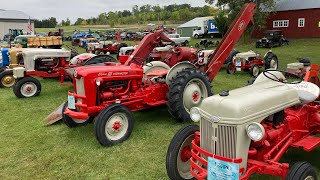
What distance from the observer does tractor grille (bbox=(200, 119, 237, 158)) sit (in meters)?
2.86

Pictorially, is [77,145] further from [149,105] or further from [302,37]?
[302,37]

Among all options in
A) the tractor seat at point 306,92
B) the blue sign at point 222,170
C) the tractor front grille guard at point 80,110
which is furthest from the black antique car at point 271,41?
the blue sign at point 222,170

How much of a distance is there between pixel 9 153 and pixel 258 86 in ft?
12.4

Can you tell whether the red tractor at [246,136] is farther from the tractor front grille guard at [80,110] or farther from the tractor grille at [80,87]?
the tractor grille at [80,87]

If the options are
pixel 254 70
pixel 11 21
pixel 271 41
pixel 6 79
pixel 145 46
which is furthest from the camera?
pixel 11 21

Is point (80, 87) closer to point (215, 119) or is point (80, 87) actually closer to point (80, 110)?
point (80, 110)

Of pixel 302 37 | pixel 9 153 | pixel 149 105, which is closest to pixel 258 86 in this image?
pixel 149 105

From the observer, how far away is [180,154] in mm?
3594

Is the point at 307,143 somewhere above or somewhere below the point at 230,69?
below

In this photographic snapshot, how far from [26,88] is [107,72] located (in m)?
4.61

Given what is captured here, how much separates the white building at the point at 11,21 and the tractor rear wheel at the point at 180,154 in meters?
47.4

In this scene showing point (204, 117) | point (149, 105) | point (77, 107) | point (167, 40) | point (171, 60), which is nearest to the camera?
point (204, 117)

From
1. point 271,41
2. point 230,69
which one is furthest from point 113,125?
point 271,41

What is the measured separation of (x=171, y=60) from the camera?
9.58 metres
